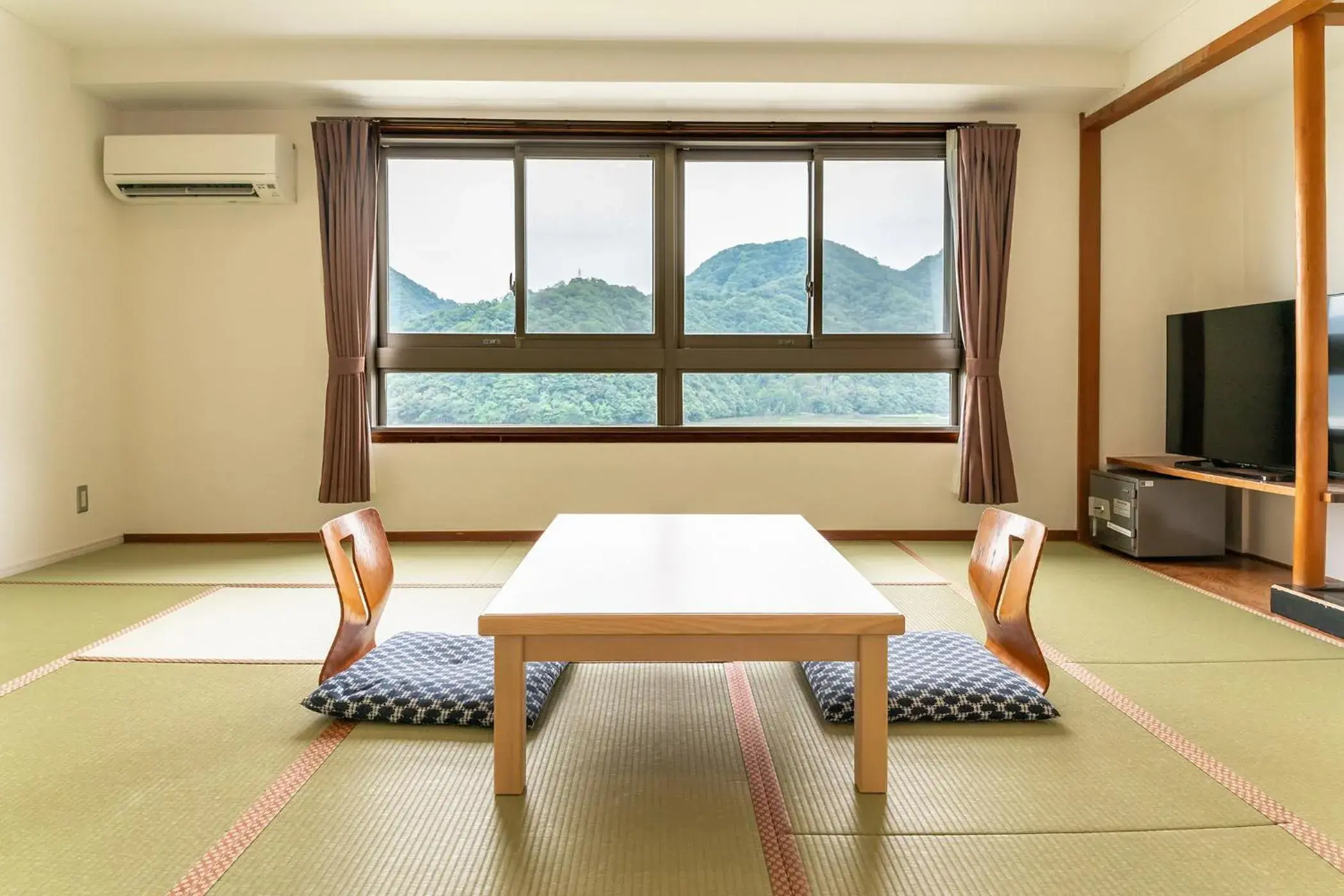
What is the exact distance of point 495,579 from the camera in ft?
→ 12.0

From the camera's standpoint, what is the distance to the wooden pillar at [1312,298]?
304 cm

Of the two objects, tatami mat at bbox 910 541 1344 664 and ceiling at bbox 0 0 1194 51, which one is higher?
ceiling at bbox 0 0 1194 51

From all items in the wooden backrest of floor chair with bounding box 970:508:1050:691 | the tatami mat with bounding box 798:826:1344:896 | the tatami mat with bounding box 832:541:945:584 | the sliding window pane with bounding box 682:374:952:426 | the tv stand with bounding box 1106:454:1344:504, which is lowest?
the tatami mat with bounding box 798:826:1344:896

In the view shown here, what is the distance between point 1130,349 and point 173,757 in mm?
4807

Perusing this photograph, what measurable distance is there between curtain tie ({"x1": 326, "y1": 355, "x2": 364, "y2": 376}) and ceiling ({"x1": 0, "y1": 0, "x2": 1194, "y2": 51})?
159 cm

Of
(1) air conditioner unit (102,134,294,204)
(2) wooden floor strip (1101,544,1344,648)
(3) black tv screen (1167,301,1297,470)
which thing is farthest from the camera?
(1) air conditioner unit (102,134,294,204)

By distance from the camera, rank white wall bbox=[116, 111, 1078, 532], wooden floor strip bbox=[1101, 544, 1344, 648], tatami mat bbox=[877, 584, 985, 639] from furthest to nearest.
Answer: white wall bbox=[116, 111, 1078, 532], tatami mat bbox=[877, 584, 985, 639], wooden floor strip bbox=[1101, 544, 1344, 648]

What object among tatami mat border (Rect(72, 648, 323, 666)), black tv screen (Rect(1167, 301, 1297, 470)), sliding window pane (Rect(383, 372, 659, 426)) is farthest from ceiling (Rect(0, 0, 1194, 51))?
tatami mat border (Rect(72, 648, 323, 666))

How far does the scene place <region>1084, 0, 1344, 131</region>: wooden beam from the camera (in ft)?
9.96

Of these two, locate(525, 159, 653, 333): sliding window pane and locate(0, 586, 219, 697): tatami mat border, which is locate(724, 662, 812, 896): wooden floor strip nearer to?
locate(0, 586, 219, 697): tatami mat border

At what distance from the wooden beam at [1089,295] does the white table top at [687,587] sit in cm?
285

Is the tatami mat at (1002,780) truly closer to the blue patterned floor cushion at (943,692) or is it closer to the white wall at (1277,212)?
the blue patterned floor cushion at (943,692)

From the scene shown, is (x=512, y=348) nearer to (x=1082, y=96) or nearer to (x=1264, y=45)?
(x=1082, y=96)

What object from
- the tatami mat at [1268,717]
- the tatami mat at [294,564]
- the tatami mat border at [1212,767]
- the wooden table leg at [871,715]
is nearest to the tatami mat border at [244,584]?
the tatami mat at [294,564]
